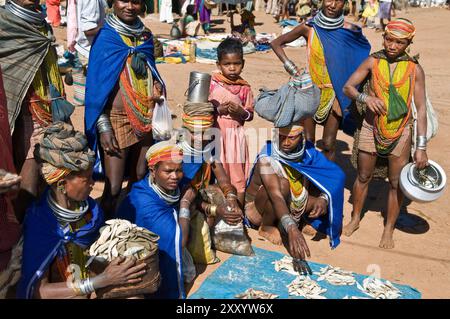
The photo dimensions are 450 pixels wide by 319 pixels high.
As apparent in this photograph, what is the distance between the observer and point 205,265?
4188 mm

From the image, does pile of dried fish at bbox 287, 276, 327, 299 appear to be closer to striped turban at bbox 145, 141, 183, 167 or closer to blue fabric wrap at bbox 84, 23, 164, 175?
striped turban at bbox 145, 141, 183, 167

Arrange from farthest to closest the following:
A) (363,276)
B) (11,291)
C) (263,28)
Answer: (263,28) → (363,276) → (11,291)

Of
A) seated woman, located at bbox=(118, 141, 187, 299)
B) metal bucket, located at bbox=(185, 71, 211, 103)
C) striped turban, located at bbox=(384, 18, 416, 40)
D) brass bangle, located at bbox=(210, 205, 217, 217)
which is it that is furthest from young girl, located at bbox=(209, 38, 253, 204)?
striped turban, located at bbox=(384, 18, 416, 40)

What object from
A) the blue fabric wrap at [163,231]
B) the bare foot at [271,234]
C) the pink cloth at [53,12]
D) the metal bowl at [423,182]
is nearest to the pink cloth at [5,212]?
the blue fabric wrap at [163,231]

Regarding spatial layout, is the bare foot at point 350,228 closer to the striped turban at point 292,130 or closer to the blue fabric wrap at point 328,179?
the blue fabric wrap at point 328,179

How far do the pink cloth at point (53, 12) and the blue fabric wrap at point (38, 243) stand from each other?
40.0 ft

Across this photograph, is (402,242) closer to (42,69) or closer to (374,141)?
(374,141)

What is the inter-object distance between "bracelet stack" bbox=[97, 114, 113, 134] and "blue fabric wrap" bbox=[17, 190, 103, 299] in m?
1.12

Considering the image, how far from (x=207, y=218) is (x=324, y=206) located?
3.34 feet

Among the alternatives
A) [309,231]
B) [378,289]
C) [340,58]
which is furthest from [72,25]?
[378,289]

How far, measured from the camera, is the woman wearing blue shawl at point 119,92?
4.00 m

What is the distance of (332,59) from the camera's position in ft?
16.6

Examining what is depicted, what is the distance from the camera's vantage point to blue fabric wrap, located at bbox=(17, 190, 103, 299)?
295cm

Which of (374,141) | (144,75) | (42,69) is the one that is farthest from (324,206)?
(42,69)
